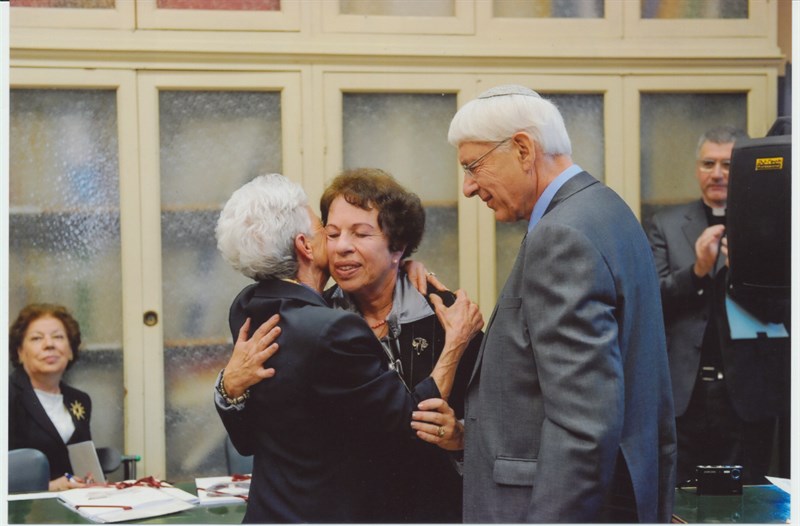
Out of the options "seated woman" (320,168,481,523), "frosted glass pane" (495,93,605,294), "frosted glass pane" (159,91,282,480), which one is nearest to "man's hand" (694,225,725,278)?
"frosted glass pane" (495,93,605,294)

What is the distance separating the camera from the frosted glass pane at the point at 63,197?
361 centimetres

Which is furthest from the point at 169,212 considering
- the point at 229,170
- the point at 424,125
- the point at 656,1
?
the point at 656,1

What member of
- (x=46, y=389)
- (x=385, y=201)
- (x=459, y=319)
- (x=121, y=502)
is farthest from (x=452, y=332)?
(x=46, y=389)

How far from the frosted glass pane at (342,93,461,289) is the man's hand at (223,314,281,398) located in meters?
1.76

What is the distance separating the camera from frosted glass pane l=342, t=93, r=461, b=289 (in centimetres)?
375

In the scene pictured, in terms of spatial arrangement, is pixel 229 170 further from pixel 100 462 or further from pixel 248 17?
pixel 100 462

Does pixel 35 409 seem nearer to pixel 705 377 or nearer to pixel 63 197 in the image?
pixel 63 197

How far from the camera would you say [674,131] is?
12.7 feet

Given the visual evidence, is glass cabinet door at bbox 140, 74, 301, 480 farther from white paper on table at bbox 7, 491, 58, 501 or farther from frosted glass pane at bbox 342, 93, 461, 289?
white paper on table at bbox 7, 491, 58, 501

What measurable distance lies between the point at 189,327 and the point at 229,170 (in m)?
0.59

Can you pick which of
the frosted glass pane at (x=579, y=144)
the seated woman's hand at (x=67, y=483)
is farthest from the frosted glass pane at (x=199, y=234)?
the frosted glass pane at (x=579, y=144)

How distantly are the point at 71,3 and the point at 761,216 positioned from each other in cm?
243

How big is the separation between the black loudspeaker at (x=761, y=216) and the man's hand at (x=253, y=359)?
117 centimetres

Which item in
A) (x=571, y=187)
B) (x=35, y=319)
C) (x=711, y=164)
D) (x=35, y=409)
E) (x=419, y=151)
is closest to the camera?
(x=571, y=187)
